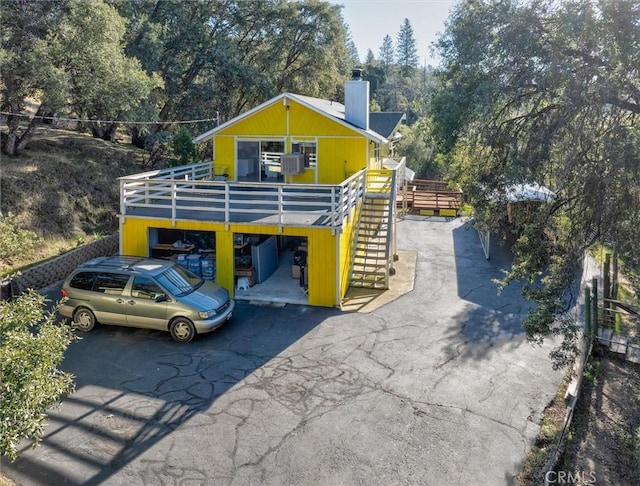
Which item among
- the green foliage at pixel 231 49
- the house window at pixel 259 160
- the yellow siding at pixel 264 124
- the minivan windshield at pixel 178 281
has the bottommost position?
the minivan windshield at pixel 178 281

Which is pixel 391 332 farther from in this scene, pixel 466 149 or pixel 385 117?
pixel 385 117

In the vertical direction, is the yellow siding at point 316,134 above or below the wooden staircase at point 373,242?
above

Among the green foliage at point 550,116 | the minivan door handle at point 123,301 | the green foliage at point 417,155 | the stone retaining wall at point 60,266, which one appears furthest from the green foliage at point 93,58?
the green foliage at point 417,155

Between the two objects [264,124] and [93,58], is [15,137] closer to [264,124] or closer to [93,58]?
[93,58]

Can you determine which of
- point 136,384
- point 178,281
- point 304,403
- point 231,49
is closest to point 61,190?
point 178,281

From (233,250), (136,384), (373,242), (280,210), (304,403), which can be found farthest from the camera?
(373,242)

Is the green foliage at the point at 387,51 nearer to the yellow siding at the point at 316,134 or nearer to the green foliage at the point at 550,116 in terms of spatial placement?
the yellow siding at the point at 316,134

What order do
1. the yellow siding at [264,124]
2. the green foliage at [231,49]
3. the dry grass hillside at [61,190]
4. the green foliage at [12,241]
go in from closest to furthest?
the green foliage at [12,241], the dry grass hillside at [61,190], the yellow siding at [264,124], the green foliage at [231,49]
